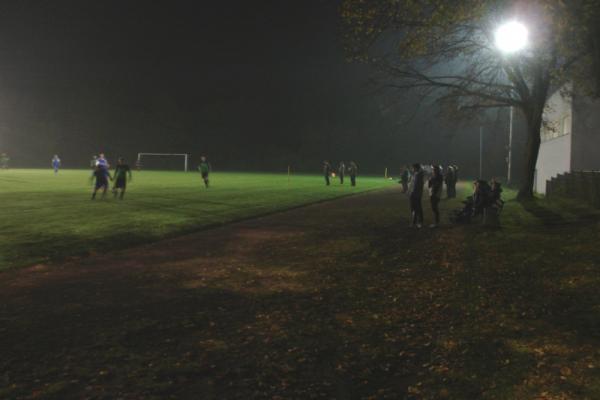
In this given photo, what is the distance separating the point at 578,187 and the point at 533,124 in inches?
160

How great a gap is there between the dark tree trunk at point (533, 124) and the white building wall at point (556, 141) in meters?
1.49

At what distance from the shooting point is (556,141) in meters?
31.7

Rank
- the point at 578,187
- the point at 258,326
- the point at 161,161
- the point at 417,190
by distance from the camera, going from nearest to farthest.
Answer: the point at 258,326
the point at 417,190
the point at 578,187
the point at 161,161

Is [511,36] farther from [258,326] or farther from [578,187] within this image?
[258,326]

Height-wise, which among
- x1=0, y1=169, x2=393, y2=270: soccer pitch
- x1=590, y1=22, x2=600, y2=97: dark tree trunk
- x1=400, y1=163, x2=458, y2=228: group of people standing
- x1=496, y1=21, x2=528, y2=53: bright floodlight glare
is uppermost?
x1=496, y1=21, x2=528, y2=53: bright floodlight glare

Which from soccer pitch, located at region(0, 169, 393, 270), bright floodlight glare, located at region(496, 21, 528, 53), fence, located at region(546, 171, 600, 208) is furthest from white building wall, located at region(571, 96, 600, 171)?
soccer pitch, located at region(0, 169, 393, 270)

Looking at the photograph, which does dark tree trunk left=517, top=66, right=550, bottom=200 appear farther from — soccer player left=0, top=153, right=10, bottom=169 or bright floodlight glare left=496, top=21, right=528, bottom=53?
soccer player left=0, top=153, right=10, bottom=169

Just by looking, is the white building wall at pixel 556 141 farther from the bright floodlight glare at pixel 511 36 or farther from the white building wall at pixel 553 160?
the bright floodlight glare at pixel 511 36

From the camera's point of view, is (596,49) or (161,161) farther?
(161,161)

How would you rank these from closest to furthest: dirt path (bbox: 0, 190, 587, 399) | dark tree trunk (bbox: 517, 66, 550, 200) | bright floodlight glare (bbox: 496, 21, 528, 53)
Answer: dirt path (bbox: 0, 190, 587, 399), bright floodlight glare (bbox: 496, 21, 528, 53), dark tree trunk (bbox: 517, 66, 550, 200)

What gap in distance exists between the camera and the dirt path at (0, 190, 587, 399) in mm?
4738

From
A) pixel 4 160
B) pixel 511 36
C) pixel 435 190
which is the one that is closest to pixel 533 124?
pixel 511 36

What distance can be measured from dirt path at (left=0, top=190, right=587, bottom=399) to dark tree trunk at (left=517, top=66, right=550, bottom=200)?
629 inches

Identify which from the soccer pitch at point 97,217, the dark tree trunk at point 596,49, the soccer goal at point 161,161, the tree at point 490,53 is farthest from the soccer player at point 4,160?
the dark tree trunk at point 596,49
